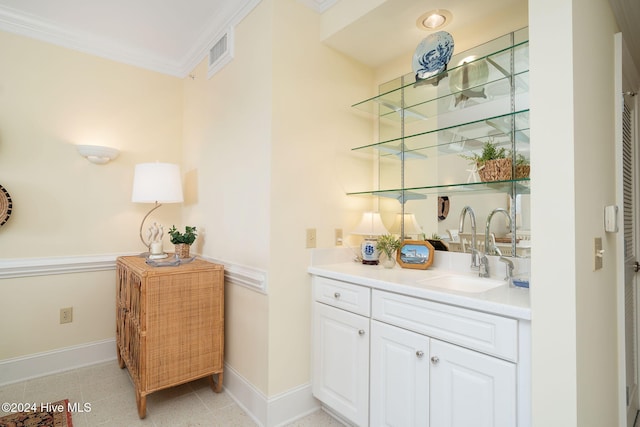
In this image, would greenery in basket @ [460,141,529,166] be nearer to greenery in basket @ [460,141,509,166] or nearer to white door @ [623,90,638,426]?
greenery in basket @ [460,141,509,166]

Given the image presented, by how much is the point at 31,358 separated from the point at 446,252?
3119 mm

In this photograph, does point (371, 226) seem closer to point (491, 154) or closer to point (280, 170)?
point (280, 170)

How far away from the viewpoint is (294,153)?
203cm

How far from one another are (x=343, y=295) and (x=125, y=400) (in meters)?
1.67

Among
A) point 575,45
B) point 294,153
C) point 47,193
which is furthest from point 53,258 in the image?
point 575,45

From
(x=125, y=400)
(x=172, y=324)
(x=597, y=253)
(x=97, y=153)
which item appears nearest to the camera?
(x=597, y=253)

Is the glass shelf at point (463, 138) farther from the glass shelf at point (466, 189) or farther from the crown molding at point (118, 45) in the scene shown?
the crown molding at point (118, 45)

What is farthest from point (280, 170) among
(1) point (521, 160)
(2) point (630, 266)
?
(2) point (630, 266)

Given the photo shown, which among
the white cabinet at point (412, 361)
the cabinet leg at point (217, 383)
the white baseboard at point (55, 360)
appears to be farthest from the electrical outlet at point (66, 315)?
the white cabinet at point (412, 361)

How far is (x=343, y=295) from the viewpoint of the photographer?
186 centimetres

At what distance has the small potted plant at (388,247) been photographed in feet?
6.82

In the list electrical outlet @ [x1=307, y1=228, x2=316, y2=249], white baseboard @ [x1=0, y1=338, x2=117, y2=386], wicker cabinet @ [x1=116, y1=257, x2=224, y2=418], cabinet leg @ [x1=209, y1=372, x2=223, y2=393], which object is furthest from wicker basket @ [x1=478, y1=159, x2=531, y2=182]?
white baseboard @ [x1=0, y1=338, x2=117, y2=386]

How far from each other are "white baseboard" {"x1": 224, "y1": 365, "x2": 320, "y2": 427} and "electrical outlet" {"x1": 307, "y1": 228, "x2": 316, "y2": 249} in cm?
88

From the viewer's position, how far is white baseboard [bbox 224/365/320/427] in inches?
75.1
